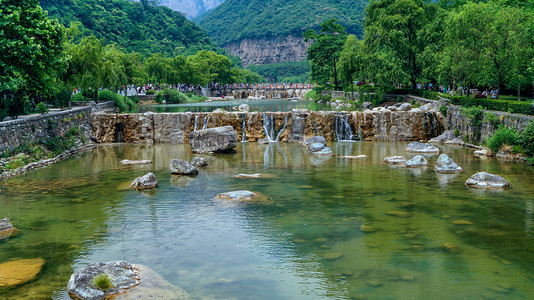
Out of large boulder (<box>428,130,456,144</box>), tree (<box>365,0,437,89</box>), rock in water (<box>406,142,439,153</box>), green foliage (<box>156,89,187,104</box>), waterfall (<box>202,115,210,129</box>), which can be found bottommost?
rock in water (<box>406,142,439,153</box>)

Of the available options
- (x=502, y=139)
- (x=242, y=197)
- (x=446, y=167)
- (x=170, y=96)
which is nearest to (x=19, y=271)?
(x=242, y=197)

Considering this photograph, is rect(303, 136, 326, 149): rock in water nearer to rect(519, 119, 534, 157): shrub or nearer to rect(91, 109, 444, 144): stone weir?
rect(91, 109, 444, 144): stone weir

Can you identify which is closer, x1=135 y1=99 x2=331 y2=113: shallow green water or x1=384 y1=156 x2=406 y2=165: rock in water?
x1=384 y1=156 x2=406 y2=165: rock in water

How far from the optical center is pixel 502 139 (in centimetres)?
2633

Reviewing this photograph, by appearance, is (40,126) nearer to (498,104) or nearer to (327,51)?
(498,104)

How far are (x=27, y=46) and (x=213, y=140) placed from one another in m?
12.2

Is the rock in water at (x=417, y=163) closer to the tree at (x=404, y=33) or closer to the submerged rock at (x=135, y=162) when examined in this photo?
the submerged rock at (x=135, y=162)

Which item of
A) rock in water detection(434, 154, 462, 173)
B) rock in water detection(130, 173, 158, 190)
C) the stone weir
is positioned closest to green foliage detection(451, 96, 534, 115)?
the stone weir

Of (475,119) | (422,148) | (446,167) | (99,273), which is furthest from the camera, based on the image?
(475,119)

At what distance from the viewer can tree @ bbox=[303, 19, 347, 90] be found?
7581 centimetres

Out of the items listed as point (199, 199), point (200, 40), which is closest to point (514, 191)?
point (199, 199)

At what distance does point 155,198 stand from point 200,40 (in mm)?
140127

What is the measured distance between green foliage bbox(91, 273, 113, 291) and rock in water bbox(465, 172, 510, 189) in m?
15.5

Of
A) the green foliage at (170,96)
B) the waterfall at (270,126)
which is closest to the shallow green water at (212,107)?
the green foliage at (170,96)
